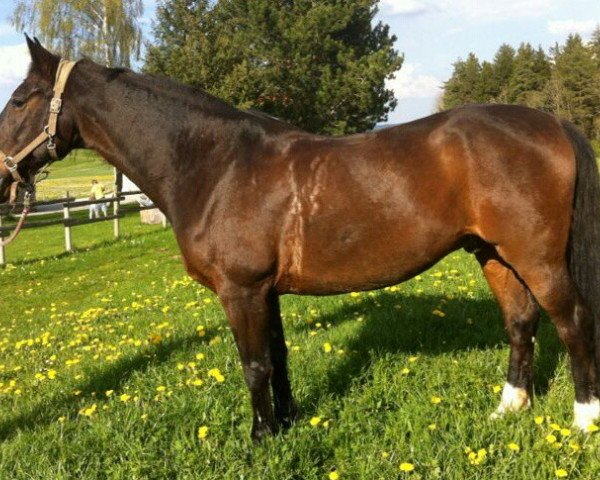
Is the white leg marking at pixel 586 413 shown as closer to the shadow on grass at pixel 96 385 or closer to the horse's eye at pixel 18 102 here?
the shadow on grass at pixel 96 385

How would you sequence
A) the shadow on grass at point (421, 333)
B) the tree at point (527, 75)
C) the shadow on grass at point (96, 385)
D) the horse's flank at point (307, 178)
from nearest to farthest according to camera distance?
the horse's flank at point (307, 178) → the shadow on grass at point (96, 385) → the shadow on grass at point (421, 333) → the tree at point (527, 75)

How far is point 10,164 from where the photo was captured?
3.41 meters

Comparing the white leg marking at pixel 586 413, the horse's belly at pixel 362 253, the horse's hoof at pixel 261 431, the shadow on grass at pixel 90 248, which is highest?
the horse's belly at pixel 362 253

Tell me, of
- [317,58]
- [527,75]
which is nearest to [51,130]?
[317,58]

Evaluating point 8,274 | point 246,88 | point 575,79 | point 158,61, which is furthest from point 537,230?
point 575,79

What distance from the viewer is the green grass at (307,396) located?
304 cm

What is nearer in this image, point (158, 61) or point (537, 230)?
point (537, 230)

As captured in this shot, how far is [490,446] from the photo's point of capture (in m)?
3.01

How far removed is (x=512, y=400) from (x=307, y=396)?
1372 mm

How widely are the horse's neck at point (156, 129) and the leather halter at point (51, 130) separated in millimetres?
112

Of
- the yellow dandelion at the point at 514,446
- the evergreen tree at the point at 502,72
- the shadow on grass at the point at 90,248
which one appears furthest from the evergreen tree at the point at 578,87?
the yellow dandelion at the point at 514,446

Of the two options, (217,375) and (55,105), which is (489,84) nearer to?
(217,375)

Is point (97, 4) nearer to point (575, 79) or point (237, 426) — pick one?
point (237, 426)

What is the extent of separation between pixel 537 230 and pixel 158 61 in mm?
18878
